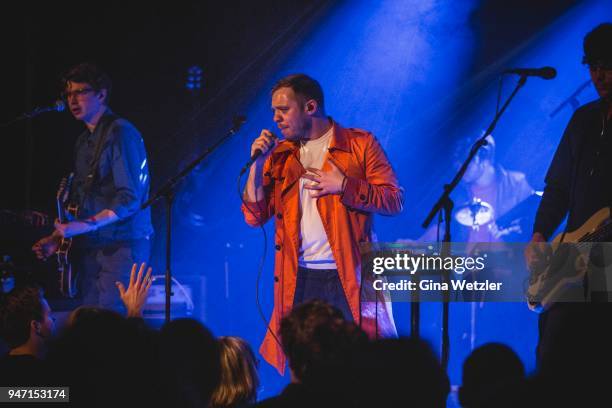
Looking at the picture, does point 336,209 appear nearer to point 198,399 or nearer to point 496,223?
point 198,399

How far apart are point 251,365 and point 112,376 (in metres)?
1.21

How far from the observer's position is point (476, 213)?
8023 mm

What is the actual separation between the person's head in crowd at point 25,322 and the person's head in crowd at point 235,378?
2.81ft

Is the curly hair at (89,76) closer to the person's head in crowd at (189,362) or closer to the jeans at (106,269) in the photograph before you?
the jeans at (106,269)

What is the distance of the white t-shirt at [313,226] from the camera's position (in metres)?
4.64

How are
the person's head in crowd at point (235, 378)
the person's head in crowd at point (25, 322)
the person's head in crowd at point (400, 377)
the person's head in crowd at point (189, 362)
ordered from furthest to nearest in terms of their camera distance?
the person's head in crowd at point (25, 322)
the person's head in crowd at point (235, 378)
the person's head in crowd at point (189, 362)
the person's head in crowd at point (400, 377)

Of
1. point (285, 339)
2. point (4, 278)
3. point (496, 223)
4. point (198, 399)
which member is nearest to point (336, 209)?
point (285, 339)

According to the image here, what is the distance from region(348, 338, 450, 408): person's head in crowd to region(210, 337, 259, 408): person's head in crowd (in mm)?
1162

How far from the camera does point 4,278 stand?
6059mm

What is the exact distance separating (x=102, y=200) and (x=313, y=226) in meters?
1.68

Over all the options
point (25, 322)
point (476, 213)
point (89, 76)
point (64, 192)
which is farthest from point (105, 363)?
point (476, 213)

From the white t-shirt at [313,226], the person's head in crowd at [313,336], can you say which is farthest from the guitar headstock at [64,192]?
the person's head in crowd at [313,336]

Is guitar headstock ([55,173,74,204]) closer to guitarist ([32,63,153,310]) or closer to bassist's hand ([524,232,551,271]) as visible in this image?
guitarist ([32,63,153,310])

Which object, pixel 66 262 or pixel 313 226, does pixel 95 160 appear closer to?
pixel 66 262
